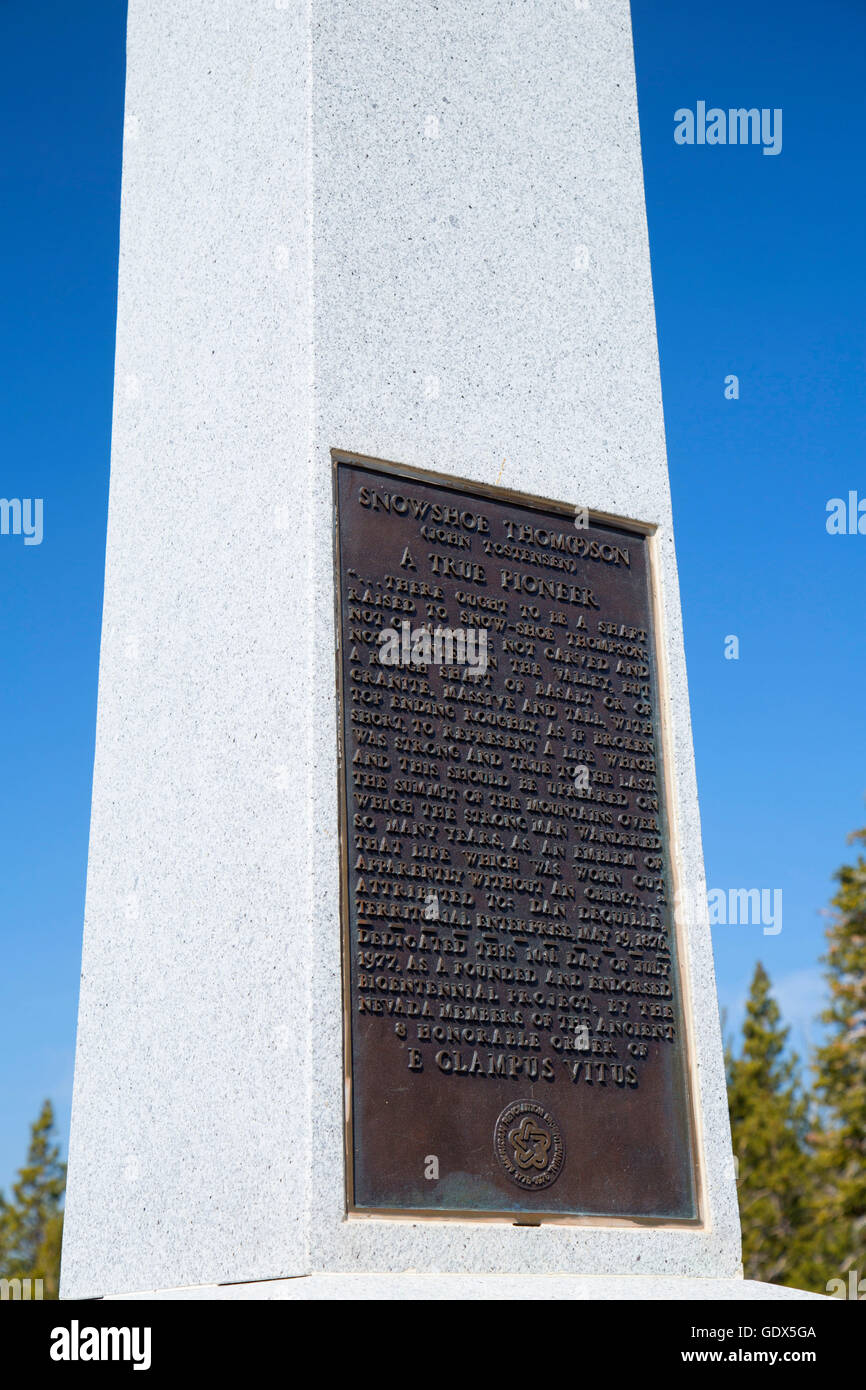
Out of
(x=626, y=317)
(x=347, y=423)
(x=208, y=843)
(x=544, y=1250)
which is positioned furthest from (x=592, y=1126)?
(x=626, y=317)

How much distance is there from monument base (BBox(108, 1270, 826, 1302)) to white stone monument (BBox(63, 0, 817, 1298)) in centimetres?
2

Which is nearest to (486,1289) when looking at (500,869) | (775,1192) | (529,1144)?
(529,1144)

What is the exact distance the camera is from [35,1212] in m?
50.3

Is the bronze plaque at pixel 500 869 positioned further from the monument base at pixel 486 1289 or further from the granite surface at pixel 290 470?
the monument base at pixel 486 1289

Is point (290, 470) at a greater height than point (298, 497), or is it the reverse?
point (290, 470)

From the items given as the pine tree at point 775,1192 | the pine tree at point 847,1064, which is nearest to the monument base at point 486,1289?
the pine tree at point 847,1064

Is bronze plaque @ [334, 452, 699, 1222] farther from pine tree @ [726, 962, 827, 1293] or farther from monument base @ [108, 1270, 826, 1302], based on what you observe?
pine tree @ [726, 962, 827, 1293]

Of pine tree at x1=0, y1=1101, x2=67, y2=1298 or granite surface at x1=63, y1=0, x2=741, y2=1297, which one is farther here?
pine tree at x1=0, y1=1101, x2=67, y2=1298

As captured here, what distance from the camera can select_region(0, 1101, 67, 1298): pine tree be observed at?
4725 cm

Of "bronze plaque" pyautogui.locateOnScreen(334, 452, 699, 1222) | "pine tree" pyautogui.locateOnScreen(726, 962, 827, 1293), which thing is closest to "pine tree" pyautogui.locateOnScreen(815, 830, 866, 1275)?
"pine tree" pyautogui.locateOnScreen(726, 962, 827, 1293)

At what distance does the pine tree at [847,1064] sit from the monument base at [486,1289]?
23731 mm

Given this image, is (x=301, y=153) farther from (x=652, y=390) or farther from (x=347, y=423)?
(x=652, y=390)

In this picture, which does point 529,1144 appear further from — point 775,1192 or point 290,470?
point 775,1192

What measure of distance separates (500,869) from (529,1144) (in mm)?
1050
